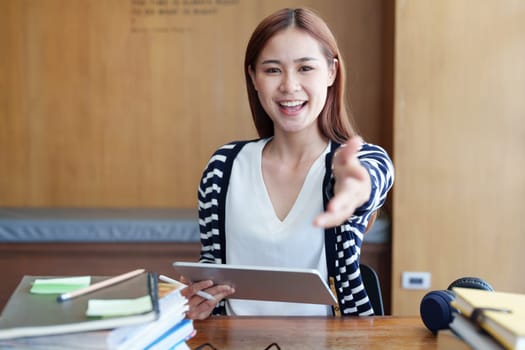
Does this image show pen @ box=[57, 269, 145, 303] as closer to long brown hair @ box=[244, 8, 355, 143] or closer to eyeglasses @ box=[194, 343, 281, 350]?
eyeglasses @ box=[194, 343, 281, 350]

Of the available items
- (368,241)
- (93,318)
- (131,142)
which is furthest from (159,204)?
(93,318)

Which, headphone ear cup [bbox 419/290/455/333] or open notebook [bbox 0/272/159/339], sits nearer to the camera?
open notebook [bbox 0/272/159/339]

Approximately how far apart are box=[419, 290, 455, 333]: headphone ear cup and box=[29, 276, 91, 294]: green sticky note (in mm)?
671

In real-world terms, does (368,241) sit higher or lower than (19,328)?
lower

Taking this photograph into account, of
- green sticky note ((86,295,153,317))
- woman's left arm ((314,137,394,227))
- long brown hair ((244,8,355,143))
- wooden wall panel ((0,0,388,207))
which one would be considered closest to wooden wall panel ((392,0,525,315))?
wooden wall panel ((0,0,388,207))

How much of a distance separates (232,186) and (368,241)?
1.40 meters

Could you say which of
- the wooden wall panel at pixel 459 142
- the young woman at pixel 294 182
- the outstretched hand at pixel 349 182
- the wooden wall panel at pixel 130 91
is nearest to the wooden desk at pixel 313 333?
the young woman at pixel 294 182

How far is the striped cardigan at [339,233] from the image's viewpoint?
5.36 ft

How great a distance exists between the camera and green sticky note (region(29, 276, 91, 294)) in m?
1.04

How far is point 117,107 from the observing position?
344 cm

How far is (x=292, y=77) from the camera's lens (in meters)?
1.67

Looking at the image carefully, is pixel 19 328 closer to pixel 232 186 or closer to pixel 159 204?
pixel 232 186

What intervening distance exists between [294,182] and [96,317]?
36.8 inches

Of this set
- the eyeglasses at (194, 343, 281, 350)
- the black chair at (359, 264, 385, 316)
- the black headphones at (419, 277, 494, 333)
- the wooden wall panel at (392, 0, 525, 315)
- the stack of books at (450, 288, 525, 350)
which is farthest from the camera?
the wooden wall panel at (392, 0, 525, 315)
